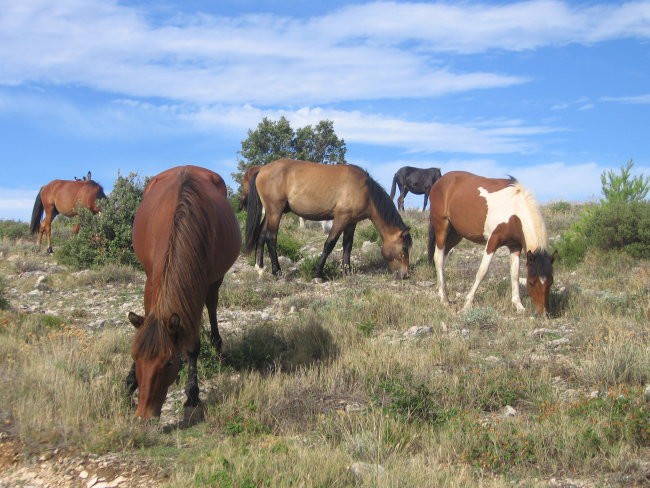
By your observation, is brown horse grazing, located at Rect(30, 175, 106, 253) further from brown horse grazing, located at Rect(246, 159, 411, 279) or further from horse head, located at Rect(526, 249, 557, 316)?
horse head, located at Rect(526, 249, 557, 316)

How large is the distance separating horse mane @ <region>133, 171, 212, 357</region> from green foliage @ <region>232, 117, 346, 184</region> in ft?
95.0

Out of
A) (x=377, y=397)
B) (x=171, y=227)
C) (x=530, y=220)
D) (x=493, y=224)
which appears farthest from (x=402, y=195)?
(x=171, y=227)

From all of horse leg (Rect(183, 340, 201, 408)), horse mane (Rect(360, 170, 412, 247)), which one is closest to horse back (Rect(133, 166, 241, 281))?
horse leg (Rect(183, 340, 201, 408))

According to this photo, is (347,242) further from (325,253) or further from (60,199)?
(60,199)

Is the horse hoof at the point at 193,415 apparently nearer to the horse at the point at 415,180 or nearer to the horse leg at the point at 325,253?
the horse leg at the point at 325,253

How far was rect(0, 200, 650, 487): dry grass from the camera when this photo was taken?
4105 mm

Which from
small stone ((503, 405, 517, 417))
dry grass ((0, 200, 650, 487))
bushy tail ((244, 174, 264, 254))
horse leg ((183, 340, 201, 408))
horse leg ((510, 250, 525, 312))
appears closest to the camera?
dry grass ((0, 200, 650, 487))

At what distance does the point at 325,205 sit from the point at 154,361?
8772 millimetres

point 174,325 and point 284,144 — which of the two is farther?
point 284,144

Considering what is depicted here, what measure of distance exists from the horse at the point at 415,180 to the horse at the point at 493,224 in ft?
54.7

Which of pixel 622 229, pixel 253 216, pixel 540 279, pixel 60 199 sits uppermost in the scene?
pixel 60 199

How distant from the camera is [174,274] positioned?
4980 millimetres

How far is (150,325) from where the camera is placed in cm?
468

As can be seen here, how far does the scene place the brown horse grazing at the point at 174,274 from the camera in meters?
4.63
